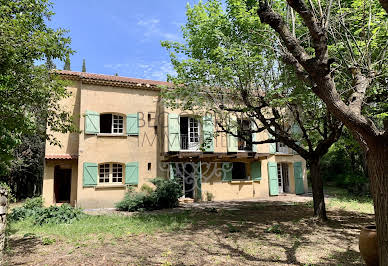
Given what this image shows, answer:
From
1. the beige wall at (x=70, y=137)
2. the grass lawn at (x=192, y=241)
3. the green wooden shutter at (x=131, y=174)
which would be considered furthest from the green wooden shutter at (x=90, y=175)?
the grass lawn at (x=192, y=241)

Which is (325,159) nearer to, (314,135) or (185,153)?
(314,135)

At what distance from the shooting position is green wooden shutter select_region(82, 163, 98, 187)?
1193 centimetres

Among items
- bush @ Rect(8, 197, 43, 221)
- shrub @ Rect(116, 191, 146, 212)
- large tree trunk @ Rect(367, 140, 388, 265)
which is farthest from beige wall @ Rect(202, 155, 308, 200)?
large tree trunk @ Rect(367, 140, 388, 265)

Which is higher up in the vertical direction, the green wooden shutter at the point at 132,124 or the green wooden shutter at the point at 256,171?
the green wooden shutter at the point at 132,124

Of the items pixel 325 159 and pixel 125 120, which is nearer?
pixel 125 120

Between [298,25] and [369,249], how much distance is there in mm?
5583

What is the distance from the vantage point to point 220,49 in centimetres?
770

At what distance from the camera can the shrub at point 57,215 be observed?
8.56 metres

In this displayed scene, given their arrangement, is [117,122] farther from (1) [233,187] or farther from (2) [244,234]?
(2) [244,234]

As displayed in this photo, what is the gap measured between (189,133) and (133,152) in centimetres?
309

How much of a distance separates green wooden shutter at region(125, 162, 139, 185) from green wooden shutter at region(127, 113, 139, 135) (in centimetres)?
154

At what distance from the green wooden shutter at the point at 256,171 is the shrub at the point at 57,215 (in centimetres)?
945

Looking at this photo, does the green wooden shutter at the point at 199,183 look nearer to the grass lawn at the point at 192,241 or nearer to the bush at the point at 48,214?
the grass lawn at the point at 192,241

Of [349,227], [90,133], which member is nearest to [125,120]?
[90,133]
